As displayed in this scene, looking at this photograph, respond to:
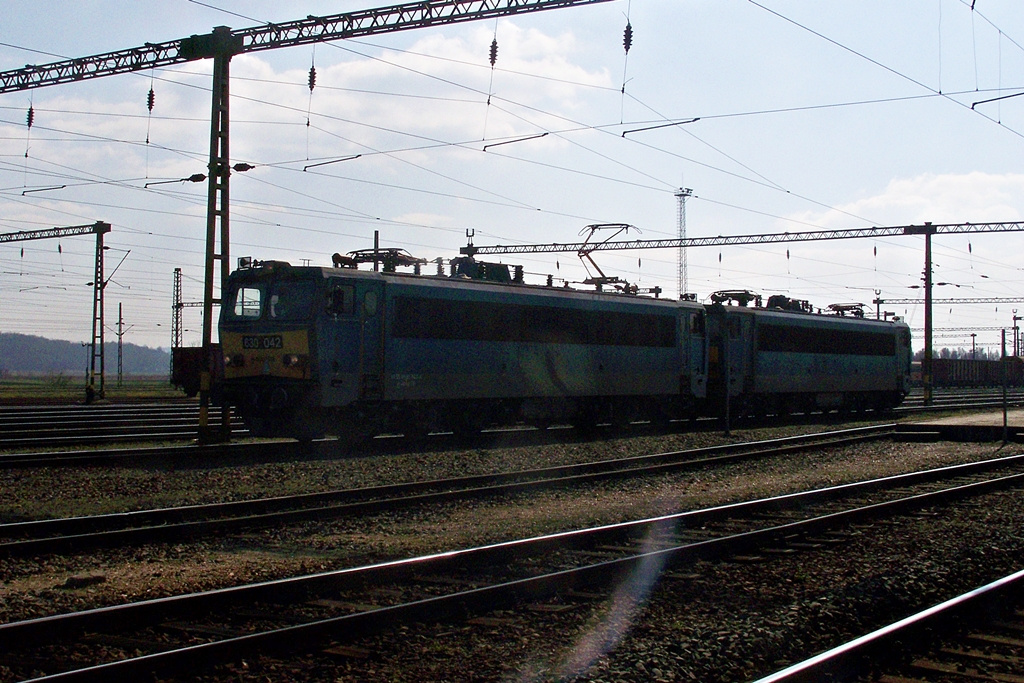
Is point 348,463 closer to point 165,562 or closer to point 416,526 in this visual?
point 416,526

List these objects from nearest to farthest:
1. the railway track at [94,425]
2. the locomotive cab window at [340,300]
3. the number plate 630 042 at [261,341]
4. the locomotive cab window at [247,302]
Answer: the locomotive cab window at [340,300] < the number plate 630 042 at [261,341] < the locomotive cab window at [247,302] < the railway track at [94,425]

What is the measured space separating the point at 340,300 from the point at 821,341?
66.2 feet

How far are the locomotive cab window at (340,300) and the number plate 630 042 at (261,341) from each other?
121cm

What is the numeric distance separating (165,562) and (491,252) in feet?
151

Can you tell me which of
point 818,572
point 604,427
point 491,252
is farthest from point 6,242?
point 818,572

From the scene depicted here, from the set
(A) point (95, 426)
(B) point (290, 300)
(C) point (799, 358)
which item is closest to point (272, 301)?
(B) point (290, 300)

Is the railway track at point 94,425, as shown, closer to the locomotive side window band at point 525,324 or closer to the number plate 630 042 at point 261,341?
the number plate 630 042 at point 261,341

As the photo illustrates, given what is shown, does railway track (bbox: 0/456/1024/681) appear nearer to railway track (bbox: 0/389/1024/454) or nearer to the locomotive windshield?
the locomotive windshield

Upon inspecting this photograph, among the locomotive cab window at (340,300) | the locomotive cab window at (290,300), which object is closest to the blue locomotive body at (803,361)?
the locomotive cab window at (340,300)

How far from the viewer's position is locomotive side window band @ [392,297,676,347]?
68.5 ft

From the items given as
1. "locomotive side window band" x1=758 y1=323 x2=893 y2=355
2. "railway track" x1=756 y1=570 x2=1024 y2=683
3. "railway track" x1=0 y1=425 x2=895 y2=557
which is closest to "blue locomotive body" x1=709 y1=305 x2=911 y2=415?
"locomotive side window band" x1=758 y1=323 x2=893 y2=355

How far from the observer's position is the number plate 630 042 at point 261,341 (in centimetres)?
1955

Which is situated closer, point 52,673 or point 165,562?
point 52,673

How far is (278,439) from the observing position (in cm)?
2361
